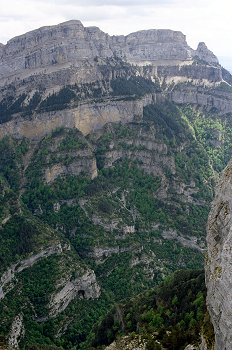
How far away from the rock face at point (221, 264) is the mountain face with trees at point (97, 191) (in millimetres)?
3795

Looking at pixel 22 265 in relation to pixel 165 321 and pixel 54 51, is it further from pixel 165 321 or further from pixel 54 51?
pixel 54 51

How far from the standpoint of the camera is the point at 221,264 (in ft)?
99.5

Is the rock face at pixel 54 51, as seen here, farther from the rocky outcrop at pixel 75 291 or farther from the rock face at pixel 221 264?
the rock face at pixel 221 264

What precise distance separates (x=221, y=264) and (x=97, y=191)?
7848cm

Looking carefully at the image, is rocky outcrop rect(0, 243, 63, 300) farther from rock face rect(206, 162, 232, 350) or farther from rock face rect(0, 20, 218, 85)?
rock face rect(0, 20, 218, 85)

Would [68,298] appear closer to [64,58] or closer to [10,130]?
[10,130]

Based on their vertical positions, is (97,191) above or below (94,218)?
above

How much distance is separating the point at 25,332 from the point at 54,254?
51.3 ft

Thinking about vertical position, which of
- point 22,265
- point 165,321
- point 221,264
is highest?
point 221,264

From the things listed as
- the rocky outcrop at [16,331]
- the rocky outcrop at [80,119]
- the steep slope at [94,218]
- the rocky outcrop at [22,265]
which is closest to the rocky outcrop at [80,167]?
the steep slope at [94,218]

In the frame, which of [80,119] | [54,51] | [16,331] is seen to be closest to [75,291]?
[16,331]

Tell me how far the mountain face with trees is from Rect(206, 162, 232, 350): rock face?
Answer: 3795 mm

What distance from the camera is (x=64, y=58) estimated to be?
135 m

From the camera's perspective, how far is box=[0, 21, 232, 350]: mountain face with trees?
6875cm
